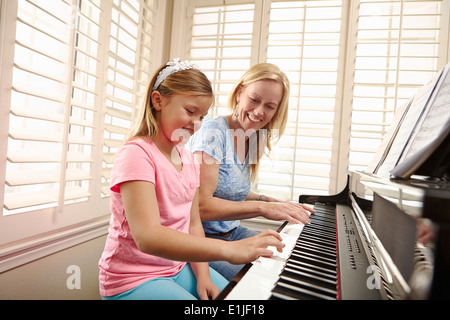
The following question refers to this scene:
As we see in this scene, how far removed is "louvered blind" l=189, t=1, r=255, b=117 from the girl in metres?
1.43

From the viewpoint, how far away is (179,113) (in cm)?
104

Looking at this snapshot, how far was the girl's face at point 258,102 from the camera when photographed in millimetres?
1555

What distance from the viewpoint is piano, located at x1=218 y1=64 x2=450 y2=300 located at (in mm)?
409

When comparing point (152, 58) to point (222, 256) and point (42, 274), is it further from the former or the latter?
point (222, 256)

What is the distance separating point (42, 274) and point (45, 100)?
32.4 inches

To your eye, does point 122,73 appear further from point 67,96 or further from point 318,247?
point 318,247

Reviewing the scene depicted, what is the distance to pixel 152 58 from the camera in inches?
96.5

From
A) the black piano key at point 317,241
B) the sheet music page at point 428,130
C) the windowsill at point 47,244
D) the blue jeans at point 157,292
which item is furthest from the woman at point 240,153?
the windowsill at point 47,244

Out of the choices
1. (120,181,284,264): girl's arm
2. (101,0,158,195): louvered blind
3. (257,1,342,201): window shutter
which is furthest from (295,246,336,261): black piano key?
(257,1,342,201): window shutter

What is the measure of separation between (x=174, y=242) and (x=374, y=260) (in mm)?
501

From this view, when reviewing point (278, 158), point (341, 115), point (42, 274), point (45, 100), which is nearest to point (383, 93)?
point (341, 115)

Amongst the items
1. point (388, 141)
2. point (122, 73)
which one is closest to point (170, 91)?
point (388, 141)

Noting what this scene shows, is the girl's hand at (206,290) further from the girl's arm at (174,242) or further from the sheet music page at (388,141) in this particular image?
the sheet music page at (388,141)

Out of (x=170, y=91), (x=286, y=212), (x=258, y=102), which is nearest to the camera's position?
(x=170, y=91)
